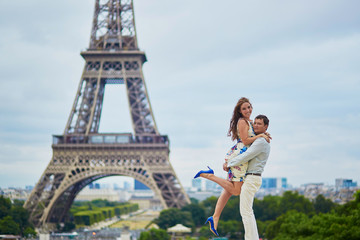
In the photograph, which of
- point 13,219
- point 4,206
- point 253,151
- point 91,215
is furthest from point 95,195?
point 253,151

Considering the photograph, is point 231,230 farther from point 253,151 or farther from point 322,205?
point 253,151

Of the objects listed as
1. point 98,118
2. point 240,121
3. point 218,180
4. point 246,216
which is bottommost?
point 246,216

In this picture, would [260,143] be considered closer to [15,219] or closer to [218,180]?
[218,180]

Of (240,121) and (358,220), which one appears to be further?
(358,220)

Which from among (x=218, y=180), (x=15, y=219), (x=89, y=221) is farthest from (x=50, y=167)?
(x=218, y=180)

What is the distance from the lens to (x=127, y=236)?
41812 mm

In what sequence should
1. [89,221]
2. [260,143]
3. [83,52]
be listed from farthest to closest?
1. [89,221]
2. [83,52]
3. [260,143]

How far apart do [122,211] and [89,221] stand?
42323 mm

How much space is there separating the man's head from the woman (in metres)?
0.09

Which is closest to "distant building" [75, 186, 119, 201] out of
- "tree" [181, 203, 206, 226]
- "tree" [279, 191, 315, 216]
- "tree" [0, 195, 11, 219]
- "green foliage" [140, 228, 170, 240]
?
"tree" [181, 203, 206, 226]

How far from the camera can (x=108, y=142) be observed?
152ft

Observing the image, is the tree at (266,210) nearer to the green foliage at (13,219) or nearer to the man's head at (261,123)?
the green foliage at (13,219)

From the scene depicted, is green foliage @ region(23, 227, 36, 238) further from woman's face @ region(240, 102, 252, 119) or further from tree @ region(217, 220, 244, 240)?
woman's face @ region(240, 102, 252, 119)

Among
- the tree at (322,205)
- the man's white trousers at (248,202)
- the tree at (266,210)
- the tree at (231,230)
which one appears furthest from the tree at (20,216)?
the man's white trousers at (248,202)
